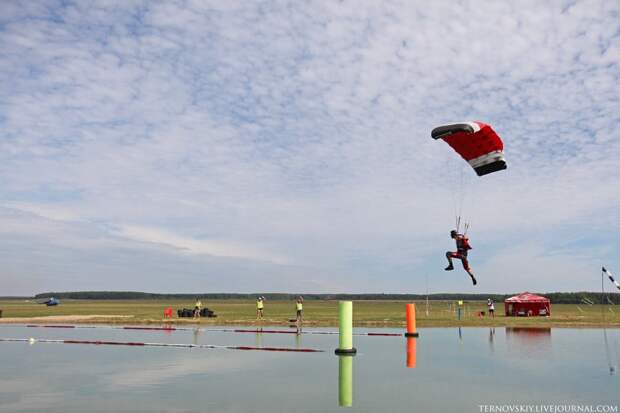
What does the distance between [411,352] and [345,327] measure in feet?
10.5

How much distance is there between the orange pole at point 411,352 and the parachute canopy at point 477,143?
7178 millimetres

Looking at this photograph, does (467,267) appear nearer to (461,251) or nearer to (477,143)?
(461,251)

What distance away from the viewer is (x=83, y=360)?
57.6ft

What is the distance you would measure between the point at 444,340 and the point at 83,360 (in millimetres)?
15021

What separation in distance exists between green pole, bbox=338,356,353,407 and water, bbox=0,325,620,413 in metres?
0.02

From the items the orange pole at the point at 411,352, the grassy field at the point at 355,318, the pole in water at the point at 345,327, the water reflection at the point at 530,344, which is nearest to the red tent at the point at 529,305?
the grassy field at the point at 355,318

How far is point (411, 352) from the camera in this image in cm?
1958

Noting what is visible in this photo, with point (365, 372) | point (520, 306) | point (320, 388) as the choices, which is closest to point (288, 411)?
point (320, 388)

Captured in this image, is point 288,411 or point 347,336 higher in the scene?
point 347,336

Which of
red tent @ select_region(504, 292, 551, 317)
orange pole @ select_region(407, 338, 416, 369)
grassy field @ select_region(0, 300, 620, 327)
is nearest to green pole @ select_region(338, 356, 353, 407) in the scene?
orange pole @ select_region(407, 338, 416, 369)

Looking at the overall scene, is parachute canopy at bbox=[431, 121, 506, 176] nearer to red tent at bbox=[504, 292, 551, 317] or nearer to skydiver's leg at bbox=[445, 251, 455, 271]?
skydiver's leg at bbox=[445, 251, 455, 271]

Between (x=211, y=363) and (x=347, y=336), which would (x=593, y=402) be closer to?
(x=347, y=336)

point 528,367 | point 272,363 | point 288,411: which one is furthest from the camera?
point 272,363

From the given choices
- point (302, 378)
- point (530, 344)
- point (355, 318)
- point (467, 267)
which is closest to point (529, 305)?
point (355, 318)
